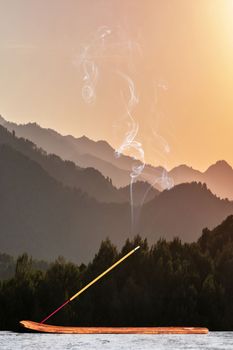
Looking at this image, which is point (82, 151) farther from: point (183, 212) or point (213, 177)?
point (213, 177)

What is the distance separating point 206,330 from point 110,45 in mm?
2211

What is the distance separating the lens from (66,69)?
4.40 meters

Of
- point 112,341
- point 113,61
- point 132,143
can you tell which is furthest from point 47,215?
point 113,61

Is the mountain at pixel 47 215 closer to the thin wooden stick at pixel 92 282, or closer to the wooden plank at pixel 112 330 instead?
the thin wooden stick at pixel 92 282

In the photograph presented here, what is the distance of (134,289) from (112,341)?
0.62 m

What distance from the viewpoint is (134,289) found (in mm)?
4191

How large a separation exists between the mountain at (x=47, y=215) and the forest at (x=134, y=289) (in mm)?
99

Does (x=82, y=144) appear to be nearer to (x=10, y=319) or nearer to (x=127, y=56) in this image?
(x=127, y=56)

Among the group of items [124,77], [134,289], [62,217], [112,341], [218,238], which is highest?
[124,77]

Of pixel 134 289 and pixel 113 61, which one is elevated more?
pixel 113 61

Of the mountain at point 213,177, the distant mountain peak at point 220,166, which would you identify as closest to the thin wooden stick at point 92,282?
the mountain at point 213,177

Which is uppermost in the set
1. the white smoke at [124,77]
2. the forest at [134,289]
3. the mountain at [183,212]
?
the white smoke at [124,77]

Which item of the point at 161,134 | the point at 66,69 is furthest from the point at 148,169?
the point at 66,69

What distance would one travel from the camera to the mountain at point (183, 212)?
4.34 metres
